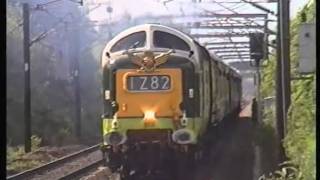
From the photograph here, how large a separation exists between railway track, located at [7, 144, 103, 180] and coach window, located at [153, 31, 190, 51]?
11.4 ft

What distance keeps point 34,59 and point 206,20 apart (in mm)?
7737

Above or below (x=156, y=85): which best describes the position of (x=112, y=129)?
below

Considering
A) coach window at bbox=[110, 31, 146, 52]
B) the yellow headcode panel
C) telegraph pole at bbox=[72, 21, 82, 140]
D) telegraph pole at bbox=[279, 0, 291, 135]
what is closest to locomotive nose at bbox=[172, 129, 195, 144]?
the yellow headcode panel

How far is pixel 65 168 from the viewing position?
15.7m

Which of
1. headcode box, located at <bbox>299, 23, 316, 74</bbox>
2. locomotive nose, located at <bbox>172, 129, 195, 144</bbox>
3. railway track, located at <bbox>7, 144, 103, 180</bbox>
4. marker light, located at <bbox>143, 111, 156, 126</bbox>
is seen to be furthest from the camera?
railway track, located at <bbox>7, 144, 103, 180</bbox>

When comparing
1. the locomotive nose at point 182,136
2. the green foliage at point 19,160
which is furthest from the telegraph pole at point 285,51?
the green foliage at point 19,160

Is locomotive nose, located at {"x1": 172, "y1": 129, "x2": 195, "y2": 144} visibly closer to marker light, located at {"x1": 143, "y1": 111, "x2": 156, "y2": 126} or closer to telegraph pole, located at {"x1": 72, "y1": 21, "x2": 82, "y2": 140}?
marker light, located at {"x1": 143, "y1": 111, "x2": 156, "y2": 126}

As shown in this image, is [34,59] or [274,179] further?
[34,59]

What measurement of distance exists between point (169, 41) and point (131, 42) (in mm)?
626

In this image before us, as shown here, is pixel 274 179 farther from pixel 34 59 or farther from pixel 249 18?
pixel 34 59

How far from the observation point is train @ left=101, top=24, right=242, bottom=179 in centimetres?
1086

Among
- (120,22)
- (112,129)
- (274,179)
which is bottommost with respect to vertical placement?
(274,179)

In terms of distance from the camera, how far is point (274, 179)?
9953 mm
